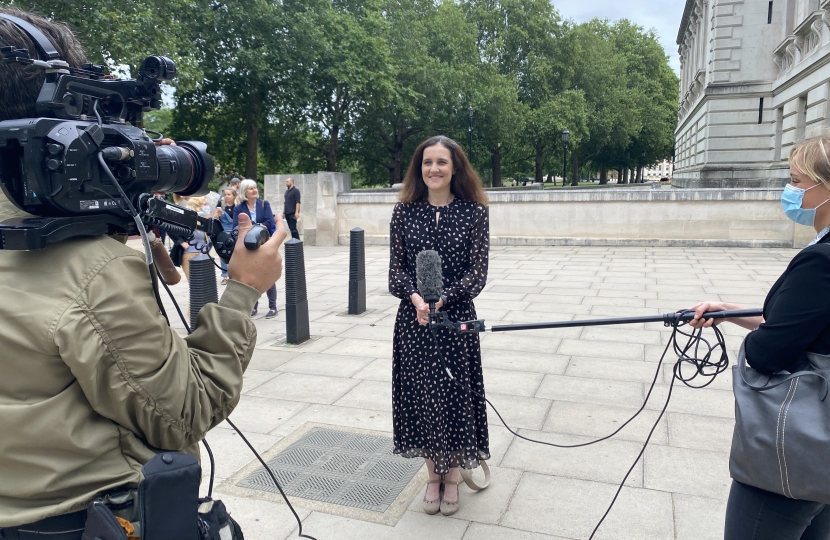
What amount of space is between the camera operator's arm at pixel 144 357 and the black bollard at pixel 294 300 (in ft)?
16.9

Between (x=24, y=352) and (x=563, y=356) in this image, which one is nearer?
(x=24, y=352)

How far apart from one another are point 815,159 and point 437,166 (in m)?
1.74

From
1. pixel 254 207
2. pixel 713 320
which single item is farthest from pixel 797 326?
pixel 254 207

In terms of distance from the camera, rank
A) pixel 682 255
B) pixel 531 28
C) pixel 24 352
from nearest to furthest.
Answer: pixel 24 352
pixel 682 255
pixel 531 28

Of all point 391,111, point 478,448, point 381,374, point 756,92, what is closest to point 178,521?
point 478,448

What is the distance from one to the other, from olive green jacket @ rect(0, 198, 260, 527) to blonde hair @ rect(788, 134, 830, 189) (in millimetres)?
2034

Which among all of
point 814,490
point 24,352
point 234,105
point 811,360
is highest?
point 234,105

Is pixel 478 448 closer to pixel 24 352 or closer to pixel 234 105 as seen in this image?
pixel 24 352

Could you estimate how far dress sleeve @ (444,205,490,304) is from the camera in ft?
10.6

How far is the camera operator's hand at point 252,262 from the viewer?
168 cm

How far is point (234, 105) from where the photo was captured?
29.0 metres

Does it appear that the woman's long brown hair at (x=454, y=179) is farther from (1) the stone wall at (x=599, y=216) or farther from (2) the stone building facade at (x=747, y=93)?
(2) the stone building facade at (x=747, y=93)

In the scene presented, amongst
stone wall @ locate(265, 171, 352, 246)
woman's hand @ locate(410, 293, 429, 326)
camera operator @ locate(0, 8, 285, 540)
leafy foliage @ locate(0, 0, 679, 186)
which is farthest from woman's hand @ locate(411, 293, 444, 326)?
leafy foliage @ locate(0, 0, 679, 186)

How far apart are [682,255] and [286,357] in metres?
9.95
